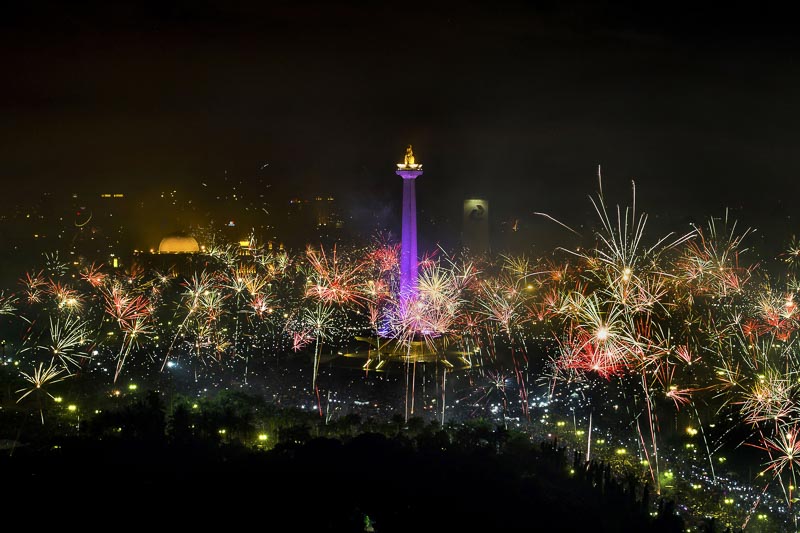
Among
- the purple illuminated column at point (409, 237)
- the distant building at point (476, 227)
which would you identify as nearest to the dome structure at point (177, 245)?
the distant building at point (476, 227)

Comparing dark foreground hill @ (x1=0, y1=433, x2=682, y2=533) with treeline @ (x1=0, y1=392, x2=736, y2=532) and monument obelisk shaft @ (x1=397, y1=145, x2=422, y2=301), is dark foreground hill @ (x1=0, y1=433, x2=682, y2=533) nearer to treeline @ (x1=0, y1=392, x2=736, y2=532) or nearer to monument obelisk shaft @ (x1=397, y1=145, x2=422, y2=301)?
treeline @ (x1=0, y1=392, x2=736, y2=532)

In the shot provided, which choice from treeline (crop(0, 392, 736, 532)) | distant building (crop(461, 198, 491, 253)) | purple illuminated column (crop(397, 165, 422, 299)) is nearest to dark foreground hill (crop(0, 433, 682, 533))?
treeline (crop(0, 392, 736, 532))

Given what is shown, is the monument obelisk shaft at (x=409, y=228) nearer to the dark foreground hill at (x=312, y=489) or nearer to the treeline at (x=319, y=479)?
the treeline at (x=319, y=479)

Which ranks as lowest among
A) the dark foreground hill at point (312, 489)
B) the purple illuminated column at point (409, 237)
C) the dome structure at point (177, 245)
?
the dark foreground hill at point (312, 489)

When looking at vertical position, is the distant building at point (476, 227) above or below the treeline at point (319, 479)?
above

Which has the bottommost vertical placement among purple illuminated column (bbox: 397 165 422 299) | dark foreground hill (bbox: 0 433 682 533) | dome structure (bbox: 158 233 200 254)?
dark foreground hill (bbox: 0 433 682 533)

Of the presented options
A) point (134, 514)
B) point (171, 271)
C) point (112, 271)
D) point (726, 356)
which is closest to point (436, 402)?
point (726, 356)

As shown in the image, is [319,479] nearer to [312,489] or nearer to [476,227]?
[312,489]

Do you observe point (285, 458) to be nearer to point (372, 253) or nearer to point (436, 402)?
point (436, 402)
